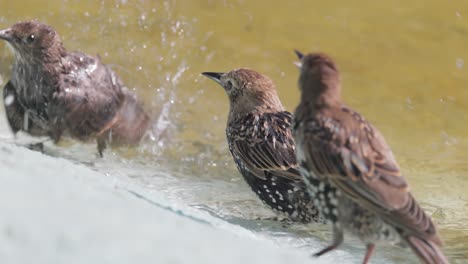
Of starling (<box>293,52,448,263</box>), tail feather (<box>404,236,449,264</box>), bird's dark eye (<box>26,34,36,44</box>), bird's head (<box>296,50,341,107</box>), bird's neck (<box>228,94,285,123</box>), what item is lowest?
tail feather (<box>404,236,449,264</box>)

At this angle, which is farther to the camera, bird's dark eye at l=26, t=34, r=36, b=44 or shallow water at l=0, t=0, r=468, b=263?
shallow water at l=0, t=0, r=468, b=263

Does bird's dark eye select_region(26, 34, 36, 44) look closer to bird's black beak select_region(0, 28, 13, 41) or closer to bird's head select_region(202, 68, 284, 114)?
bird's black beak select_region(0, 28, 13, 41)

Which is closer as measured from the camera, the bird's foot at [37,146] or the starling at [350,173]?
the starling at [350,173]

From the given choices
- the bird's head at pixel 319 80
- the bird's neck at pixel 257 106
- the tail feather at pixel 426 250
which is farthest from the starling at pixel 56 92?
the tail feather at pixel 426 250

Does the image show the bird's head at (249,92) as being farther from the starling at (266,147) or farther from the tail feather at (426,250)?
the tail feather at (426,250)

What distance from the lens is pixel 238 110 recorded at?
6.04 meters

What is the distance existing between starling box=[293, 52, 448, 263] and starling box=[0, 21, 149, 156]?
256 cm

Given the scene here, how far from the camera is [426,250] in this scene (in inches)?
155

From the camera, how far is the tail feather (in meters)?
3.91

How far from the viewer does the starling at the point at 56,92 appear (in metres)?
6.51

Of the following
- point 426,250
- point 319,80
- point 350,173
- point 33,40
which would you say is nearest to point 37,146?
point 33,40

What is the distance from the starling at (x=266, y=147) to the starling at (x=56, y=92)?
104cm

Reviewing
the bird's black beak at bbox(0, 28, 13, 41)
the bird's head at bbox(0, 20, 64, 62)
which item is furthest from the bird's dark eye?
the bird's black beak at bbox(0, 28, 13, 41)

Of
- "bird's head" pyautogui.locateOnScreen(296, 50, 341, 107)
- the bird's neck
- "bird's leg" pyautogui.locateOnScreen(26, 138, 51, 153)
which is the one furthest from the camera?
"bird's leg" pyautogui.locateOnScreen(26, 138, 51, 153)
